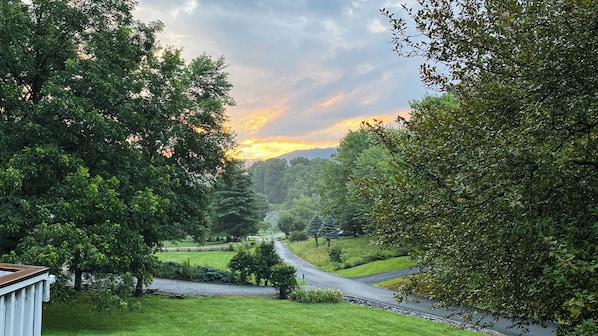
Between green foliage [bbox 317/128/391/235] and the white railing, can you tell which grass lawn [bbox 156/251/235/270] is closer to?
green foliage [bbox 317/128/391/235]

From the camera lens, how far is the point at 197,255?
34625 millimetres

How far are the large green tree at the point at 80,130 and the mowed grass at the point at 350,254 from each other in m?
13.9

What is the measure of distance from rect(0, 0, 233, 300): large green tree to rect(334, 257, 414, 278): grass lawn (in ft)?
53.9

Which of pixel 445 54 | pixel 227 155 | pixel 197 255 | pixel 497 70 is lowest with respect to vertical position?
pixel 197 255

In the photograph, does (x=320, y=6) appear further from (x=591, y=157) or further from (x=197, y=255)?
(x=197, y=255)

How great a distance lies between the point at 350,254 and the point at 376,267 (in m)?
5.71

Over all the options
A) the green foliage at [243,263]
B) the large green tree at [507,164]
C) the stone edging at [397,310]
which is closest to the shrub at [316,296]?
the stone edging at [397,310]

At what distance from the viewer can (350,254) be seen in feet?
104

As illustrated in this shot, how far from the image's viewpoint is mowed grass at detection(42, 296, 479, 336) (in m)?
9.84

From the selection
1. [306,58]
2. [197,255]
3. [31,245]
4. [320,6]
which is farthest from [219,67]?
[197,255]

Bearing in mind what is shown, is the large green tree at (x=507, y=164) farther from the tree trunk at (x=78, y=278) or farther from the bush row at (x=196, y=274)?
the bush row at (x=196, y=274)

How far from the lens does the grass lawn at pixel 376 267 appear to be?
24984mm

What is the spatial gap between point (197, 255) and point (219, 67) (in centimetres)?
2121

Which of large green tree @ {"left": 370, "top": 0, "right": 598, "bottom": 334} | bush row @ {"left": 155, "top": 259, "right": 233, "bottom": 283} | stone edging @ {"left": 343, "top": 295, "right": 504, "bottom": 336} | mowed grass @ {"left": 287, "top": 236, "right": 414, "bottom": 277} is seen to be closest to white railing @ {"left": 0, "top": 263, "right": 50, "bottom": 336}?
large green tree @ {"left": 370, "top": 0, "right": 598, "bottom": 334}
